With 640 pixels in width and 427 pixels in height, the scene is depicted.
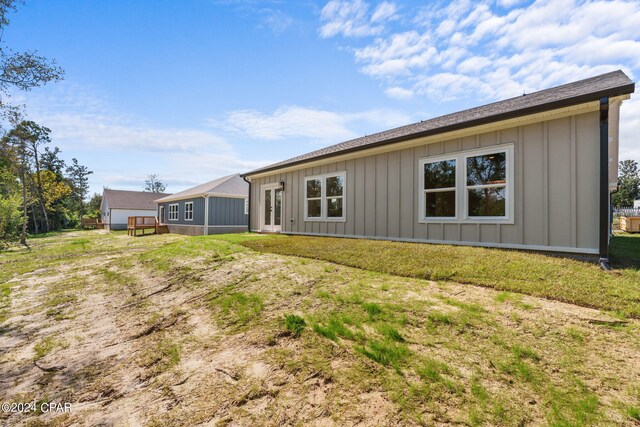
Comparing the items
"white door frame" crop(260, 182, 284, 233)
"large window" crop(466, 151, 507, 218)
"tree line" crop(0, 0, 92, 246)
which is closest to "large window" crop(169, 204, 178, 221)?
"tree line" crop(0, 0, 92, 246)

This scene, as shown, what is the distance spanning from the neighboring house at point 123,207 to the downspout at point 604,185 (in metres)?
34.9

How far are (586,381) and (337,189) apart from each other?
7560 mm

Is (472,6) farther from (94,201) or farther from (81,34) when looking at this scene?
(94,201)

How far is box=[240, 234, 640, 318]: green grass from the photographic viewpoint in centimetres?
331

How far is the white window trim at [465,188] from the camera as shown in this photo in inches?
224

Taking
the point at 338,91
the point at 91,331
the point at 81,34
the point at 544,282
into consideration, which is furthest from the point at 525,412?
the point at 81,34

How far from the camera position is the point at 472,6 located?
659cm

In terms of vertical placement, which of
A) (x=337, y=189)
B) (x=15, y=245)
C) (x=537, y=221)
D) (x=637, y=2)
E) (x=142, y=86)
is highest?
(x=142, y=86)

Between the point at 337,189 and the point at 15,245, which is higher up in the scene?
the point at 337,189

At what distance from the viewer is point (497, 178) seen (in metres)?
5.93

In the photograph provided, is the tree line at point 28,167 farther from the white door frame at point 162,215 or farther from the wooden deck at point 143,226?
the white door frame at point 162,215

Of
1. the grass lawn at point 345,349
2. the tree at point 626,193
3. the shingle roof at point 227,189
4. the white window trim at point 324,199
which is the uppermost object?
the tree at point 626,193

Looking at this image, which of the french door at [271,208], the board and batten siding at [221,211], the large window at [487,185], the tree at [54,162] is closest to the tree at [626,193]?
the large window at [487,185]

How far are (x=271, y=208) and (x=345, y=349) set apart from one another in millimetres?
9987
